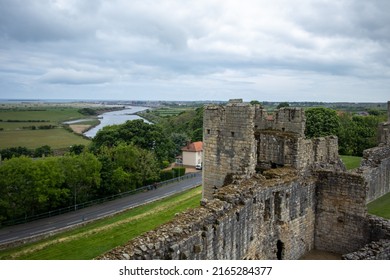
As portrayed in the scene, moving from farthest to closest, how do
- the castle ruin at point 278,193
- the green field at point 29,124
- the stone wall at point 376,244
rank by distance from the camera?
the green field at point 29,124, the stone wall at point 376,244, the castle ruin at point 278,193

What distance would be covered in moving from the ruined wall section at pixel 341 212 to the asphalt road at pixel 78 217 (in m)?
21.4

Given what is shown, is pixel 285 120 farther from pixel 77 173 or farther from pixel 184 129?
pixel 184 129

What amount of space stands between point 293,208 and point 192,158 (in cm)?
4744

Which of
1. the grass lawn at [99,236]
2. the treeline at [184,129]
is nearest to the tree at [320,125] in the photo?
the treeline at [184,129]

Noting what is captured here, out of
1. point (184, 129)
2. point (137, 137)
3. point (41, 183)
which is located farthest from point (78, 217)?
point (184, 129)

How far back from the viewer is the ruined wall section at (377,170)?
898 inches

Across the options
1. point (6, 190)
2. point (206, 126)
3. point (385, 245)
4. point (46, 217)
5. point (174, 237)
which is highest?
point (206, 126)

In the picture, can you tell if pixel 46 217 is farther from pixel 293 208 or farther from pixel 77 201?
pixel 293 208

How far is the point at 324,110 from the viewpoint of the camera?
5522cm

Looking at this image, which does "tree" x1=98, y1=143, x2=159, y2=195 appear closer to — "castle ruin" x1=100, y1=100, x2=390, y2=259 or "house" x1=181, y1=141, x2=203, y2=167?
"house" x1=181, y1=141, x2=203, y2=167

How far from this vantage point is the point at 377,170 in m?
23.7

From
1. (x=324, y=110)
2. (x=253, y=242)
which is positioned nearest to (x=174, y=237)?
(x=253, y=242)

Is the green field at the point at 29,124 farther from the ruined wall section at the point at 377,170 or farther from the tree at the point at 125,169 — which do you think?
the tree at the point at 125,169

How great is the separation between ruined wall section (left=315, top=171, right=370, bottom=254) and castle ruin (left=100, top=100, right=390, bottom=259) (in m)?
0.04
